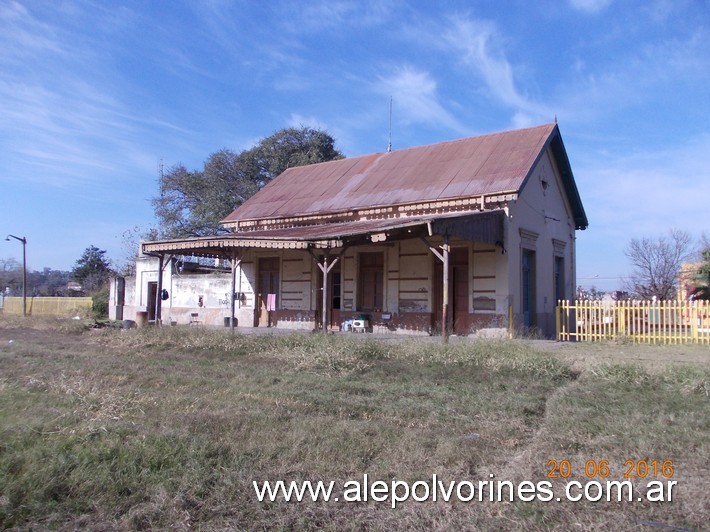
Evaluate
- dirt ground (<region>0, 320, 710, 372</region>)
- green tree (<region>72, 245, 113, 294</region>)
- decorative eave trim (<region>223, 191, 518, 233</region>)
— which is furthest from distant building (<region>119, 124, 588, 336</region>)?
green tree (<region>72, 245, 113, 294</region>)

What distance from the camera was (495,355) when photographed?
10.1m

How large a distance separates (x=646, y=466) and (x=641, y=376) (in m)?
4.19

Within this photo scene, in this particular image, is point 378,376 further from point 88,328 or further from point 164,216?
point 164,216

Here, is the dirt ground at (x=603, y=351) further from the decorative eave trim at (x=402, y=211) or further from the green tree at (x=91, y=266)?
the green tree at (x=91, y=266)

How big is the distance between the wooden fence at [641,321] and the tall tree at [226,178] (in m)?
23.1

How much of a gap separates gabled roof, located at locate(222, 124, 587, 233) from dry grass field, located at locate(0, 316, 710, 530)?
7.97m

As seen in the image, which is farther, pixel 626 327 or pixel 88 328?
pixel 88 328

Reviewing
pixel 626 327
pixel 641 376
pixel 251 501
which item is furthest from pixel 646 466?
pixel 626 327
